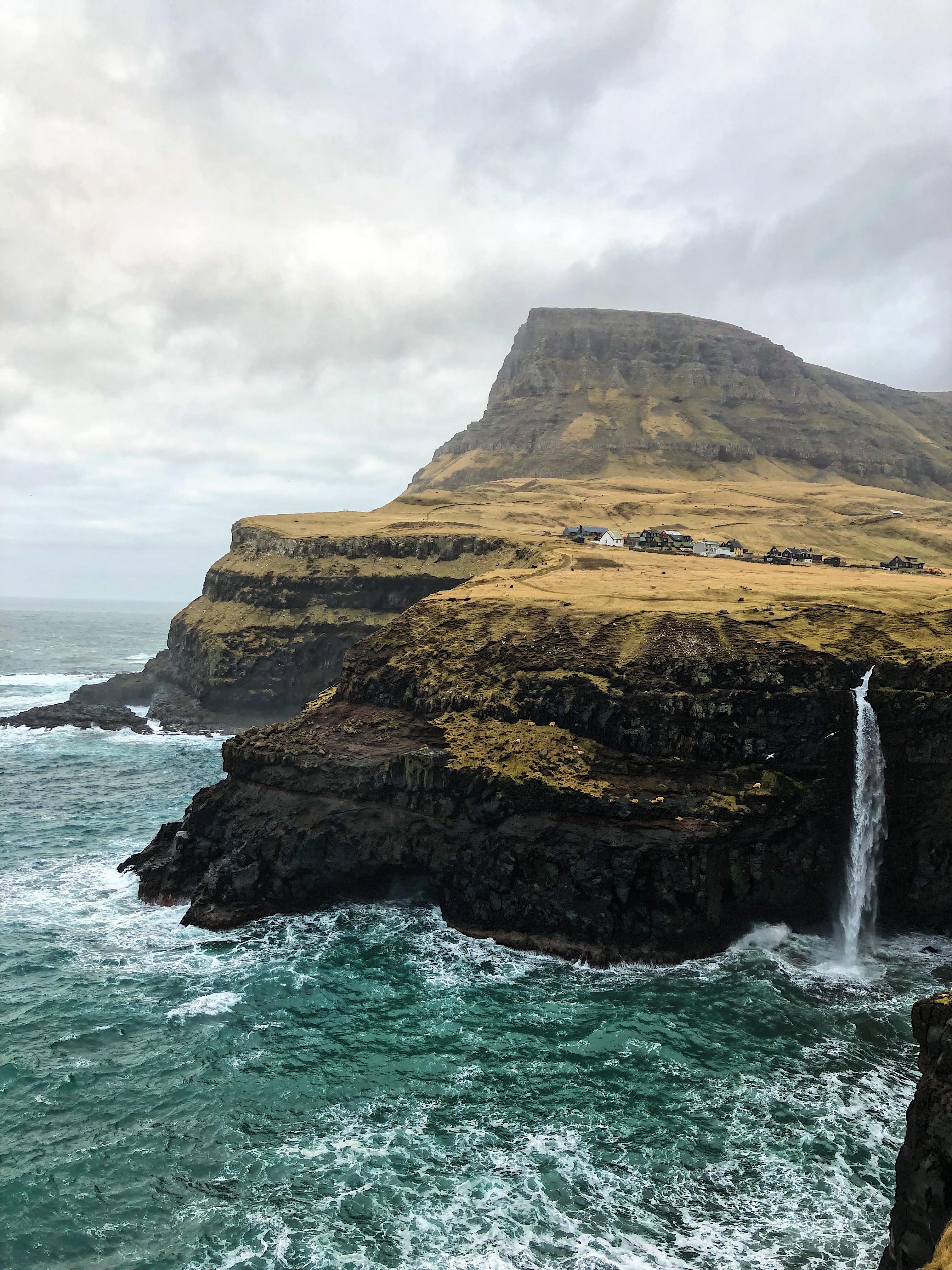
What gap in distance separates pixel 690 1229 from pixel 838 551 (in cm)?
10477

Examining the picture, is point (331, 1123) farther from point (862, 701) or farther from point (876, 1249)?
point (862, 701)

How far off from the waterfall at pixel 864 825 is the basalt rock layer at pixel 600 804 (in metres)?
0.64

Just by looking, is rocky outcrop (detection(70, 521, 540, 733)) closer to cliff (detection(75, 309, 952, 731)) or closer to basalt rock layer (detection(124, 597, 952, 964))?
cliff (detection(75, 309, 952, 731))

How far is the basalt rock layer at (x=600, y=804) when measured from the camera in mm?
42750

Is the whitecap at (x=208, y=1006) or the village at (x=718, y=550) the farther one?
the village at (x=718, y=550)

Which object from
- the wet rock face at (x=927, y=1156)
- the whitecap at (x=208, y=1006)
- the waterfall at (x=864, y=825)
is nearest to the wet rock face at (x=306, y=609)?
the waterfall at (x=864, y=825)

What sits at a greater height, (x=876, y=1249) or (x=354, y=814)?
(x=354, y=814)

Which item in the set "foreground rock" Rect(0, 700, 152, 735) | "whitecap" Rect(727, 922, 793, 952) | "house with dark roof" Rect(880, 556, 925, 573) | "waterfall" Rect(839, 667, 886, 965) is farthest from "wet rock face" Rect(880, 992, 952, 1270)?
"foreground rock" Rect(0, 700, 152, 735)

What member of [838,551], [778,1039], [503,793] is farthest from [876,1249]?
[838,551]

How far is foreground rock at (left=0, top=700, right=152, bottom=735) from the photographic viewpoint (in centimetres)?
9644

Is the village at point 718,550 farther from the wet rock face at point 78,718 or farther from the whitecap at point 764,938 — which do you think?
the wet rock face at point 78,718

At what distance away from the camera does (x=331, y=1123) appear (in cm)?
2942

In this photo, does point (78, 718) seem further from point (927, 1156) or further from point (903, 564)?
point (903, 564)

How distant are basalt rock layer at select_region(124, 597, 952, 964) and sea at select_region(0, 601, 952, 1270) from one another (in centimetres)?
218
